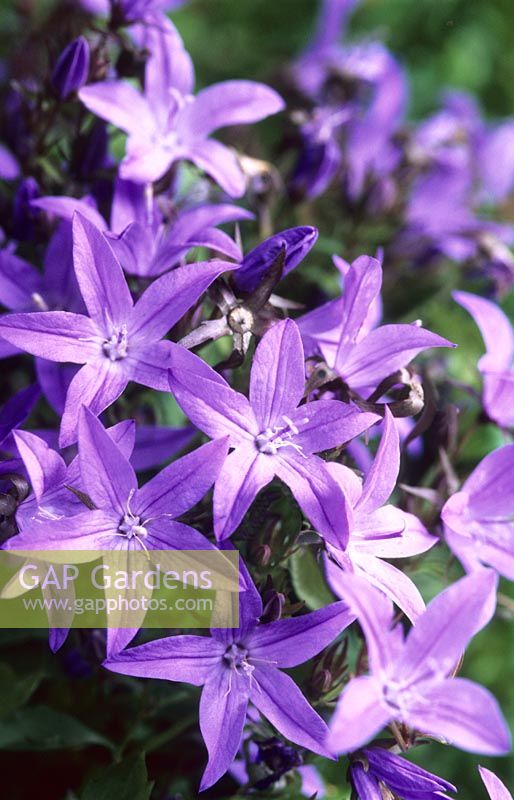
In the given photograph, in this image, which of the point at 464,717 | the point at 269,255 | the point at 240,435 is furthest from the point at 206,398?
the point at 464,717

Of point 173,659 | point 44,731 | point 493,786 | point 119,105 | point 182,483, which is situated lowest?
point 44,731

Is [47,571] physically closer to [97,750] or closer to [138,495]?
[138,495]

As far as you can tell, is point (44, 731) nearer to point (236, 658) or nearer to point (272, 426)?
point (236, 658)

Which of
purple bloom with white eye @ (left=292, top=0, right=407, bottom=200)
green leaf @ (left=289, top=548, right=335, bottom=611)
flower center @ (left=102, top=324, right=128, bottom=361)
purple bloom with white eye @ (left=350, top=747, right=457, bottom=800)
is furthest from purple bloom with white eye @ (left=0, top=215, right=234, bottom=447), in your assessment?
purple bloom with white eye @ (left=292, top=0, right=407, bottom=200)

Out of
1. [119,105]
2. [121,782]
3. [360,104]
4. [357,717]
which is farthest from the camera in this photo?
[360,104]

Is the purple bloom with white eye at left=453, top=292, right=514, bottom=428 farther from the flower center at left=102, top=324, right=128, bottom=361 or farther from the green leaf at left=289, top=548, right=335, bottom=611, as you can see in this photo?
the flower center at left=102, top=324, right=128, bottom=361

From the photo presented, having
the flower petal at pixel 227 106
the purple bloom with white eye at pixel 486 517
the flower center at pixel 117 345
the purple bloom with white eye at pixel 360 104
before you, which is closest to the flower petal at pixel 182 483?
the flower center at pixel 117 345

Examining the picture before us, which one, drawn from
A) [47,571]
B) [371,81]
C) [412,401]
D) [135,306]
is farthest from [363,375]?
[371,81]
